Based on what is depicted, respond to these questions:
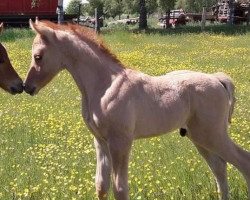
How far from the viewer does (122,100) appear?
4145mm

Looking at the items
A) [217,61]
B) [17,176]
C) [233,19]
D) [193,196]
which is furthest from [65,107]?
[233,19]

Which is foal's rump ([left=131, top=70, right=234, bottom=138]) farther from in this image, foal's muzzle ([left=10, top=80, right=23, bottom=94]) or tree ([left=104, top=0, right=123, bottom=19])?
tree ([left=104, top=0, right=123, bottom=19])

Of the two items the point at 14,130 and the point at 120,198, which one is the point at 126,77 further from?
the point at 14,130

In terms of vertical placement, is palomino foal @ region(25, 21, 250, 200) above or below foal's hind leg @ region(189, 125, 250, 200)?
above

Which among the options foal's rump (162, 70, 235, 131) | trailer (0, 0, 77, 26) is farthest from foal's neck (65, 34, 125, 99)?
trailer (0, 0, 77, 26)

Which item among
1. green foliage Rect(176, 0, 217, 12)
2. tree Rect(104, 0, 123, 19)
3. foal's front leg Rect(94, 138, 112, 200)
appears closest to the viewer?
foal's front leg Rect(94, 138, 112, 200)

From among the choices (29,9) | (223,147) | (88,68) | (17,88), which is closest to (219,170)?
(223,147)

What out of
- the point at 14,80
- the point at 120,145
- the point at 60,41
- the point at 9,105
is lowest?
the point at 9,105

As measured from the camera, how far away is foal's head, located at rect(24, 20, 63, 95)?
4.18 meters

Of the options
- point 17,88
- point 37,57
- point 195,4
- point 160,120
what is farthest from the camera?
point 195,4

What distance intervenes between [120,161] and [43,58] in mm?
1138

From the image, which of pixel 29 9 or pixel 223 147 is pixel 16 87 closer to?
pixel 223 147

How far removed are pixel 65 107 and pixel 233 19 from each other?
91.8 feet

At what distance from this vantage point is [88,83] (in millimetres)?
4262
